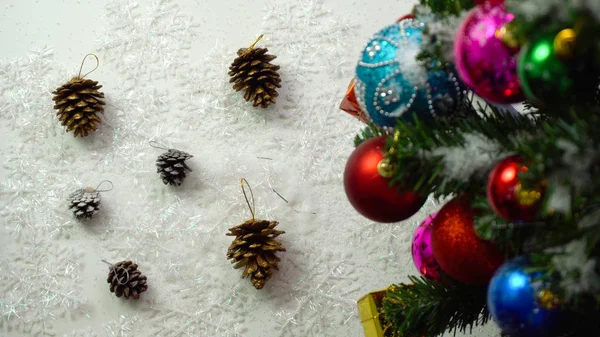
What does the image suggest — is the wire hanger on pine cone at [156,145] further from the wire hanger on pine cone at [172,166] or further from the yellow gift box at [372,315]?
the yellow gift box at [372,315]

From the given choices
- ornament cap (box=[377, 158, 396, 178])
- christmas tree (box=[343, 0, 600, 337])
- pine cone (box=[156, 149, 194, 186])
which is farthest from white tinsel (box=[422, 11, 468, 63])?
pine cone (box=[156, 149, 194, 186])

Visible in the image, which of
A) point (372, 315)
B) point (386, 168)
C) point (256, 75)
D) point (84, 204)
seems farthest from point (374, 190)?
point (84, 204)

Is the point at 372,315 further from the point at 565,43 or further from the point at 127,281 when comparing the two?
the point at 565,43

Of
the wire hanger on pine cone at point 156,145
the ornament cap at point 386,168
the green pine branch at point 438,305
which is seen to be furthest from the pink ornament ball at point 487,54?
the wire hanger on pine cone at point 156,145

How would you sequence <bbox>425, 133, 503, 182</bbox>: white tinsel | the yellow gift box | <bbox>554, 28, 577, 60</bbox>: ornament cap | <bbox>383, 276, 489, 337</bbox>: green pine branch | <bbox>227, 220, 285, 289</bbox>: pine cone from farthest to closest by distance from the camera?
<bbox>227, 220, 285, 289</bbox>: pine cone < the yellow gift box < <bbox>383, 276, 489, 337</bbox>: green pine branch < <bbox>425, 133, 503, 182</bbox>: white tinsel < <bbox>554, 28, 577, 60</bbox>: ornament cap

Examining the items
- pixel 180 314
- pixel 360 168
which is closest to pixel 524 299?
pixel 360 168

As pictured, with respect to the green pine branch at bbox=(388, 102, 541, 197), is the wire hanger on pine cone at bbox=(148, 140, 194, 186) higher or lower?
lower

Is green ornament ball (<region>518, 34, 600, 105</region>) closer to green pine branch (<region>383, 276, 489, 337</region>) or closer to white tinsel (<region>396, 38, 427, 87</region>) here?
white tinsel (<region>396, 38, 427, 87</region>)
